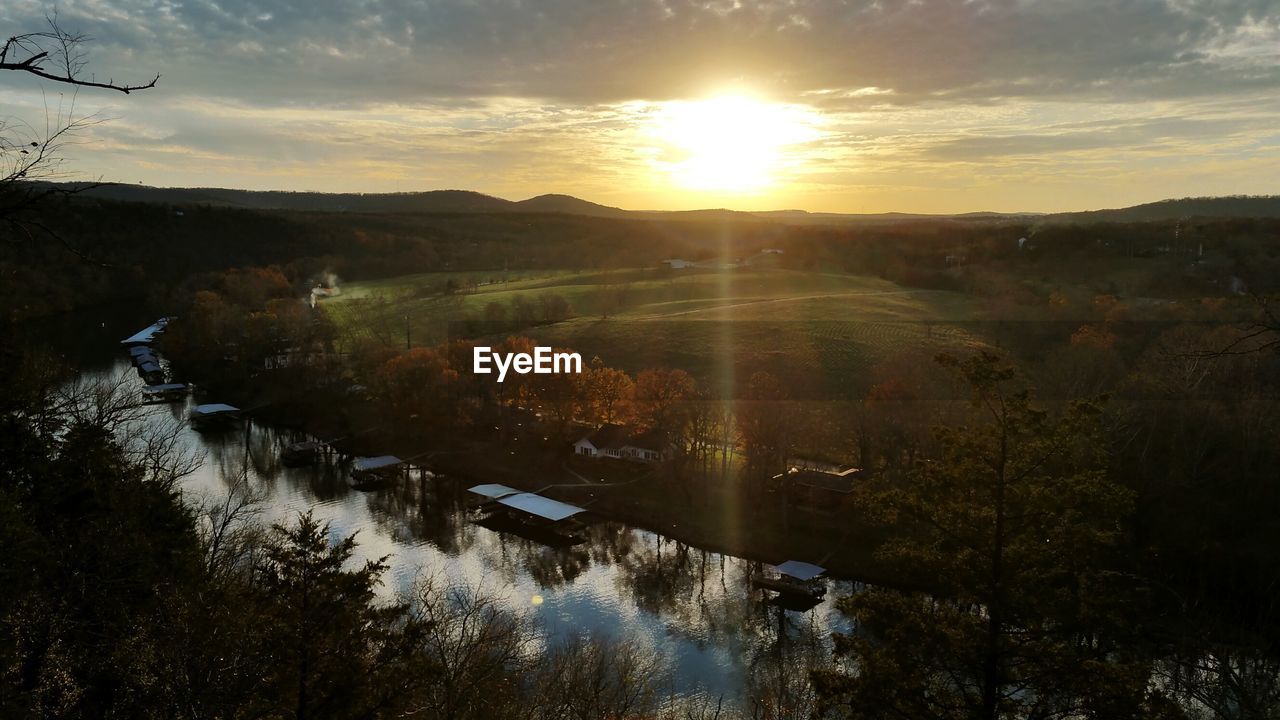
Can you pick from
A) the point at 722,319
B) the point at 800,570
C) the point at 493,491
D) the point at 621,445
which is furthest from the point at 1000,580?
the point at 722,319

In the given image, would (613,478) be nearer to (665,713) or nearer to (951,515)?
(665,713)

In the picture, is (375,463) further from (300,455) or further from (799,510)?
(799,510)

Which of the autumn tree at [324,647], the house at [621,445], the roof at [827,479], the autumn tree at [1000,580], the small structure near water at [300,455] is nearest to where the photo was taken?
the autumn tree at [1000,580]

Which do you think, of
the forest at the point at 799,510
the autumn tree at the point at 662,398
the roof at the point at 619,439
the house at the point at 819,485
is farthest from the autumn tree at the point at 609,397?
the house at the point at 819,485

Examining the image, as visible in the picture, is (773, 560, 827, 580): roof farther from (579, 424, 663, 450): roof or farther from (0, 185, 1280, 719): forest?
(579, 424, 663, 450): roof

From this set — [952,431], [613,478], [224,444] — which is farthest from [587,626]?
[224,444]

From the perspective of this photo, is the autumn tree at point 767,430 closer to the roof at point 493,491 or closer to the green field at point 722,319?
the roof at point 493,491
